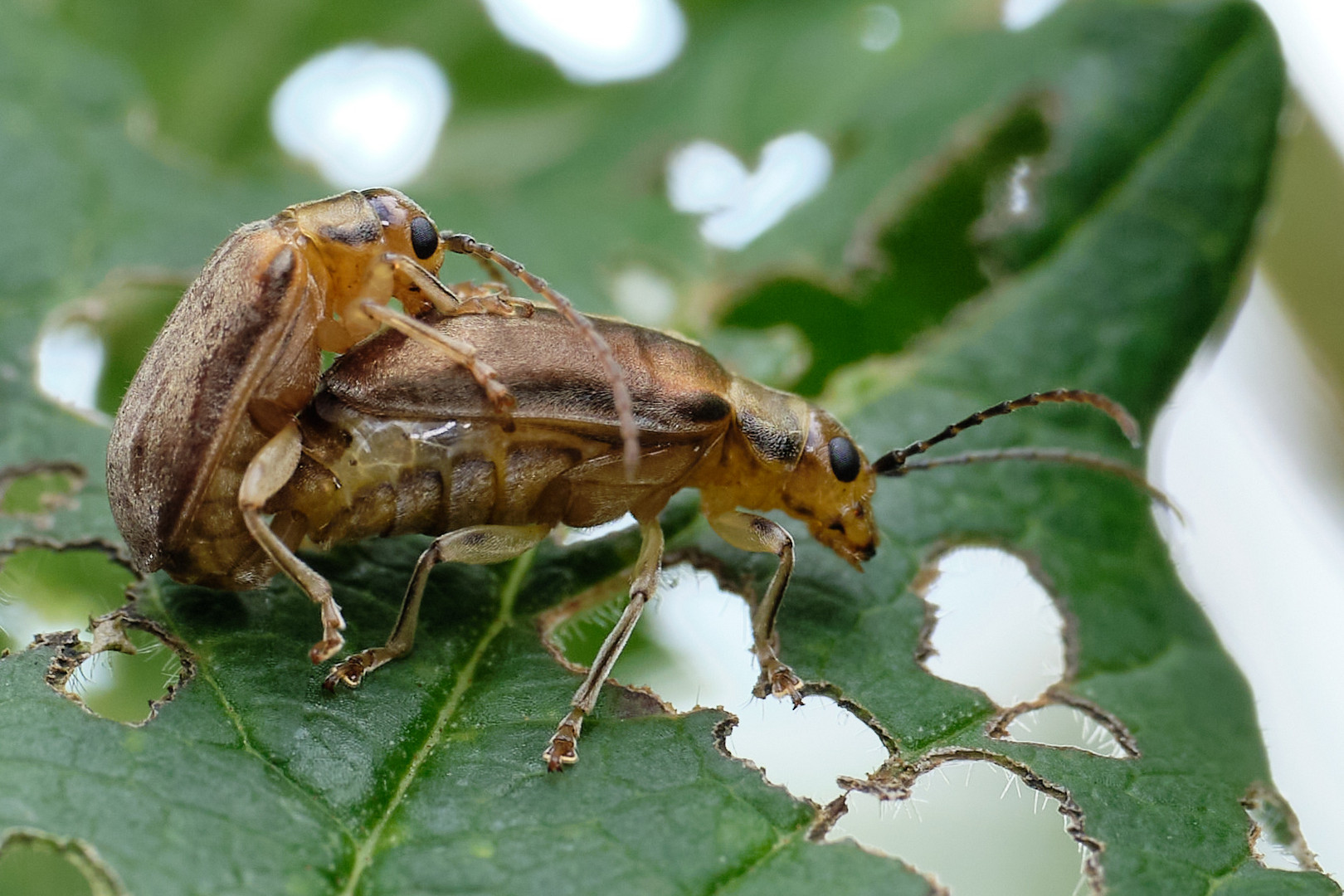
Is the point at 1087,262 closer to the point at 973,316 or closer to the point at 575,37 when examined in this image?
the point at 973,316

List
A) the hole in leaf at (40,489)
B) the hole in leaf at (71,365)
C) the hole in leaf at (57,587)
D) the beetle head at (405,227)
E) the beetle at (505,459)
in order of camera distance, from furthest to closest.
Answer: the hole in leaf at (71,365), the hole in leaf at (40,489), the beetle head at (405,227), the hole in leaf at (57,587), the beetle at (505,459)

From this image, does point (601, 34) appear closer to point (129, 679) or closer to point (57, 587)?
point (57, 587)

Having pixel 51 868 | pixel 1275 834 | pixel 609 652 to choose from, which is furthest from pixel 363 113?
pixel 1275 834

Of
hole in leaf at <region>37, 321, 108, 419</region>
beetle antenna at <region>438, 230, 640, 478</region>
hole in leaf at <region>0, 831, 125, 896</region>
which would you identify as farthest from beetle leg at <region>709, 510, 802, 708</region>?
hole in leaf at <region>37, 321, 108, 419</region>

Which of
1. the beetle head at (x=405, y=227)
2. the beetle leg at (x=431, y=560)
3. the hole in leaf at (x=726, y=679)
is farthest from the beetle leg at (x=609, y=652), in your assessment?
the beetle head at (x=405, y=227)

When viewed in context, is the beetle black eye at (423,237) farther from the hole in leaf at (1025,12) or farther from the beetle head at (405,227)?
the hole in leaf at (1025,12)

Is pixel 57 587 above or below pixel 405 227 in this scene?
below

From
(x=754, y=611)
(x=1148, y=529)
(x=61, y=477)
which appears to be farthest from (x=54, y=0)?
(x=1148, y=529)
